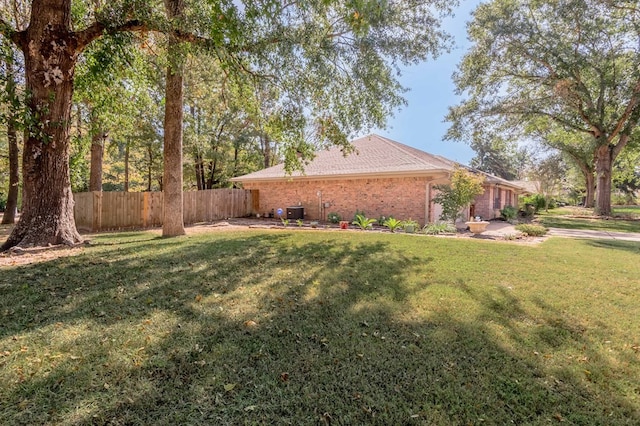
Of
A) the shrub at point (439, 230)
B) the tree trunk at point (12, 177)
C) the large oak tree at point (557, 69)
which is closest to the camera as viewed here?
the shrub at point (439, 230)

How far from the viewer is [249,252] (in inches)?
267

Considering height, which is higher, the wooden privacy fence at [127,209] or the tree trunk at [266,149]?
the tree trunk at [266,149]

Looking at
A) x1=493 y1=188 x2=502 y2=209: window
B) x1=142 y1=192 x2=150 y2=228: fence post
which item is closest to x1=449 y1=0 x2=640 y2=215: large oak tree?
x1=493 y1=188 x2=502 y2=209: window

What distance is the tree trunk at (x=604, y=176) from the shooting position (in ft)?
64.5

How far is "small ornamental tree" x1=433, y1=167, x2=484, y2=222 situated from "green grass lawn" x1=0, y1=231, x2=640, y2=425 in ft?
22.2

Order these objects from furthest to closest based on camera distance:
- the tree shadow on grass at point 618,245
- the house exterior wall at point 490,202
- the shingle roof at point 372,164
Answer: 1. the house exterior wall at point 490,202
2. the shingle roof at point 372,164
3. the tree shadow on grass at point 618,245

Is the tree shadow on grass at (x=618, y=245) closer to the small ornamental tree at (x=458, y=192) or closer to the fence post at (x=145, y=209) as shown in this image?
the small ornamental tree at (x=458, y=192)

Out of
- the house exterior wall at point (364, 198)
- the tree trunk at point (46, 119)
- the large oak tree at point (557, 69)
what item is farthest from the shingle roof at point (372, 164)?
the tree trunk at point (46, 119)

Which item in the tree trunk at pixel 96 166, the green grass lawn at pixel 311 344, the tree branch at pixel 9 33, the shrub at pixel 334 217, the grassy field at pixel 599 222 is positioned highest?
the tree branch at pixel 9 33

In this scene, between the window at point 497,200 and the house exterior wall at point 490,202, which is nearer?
the house exterior wall at point 490,202

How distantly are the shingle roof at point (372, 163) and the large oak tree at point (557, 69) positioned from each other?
554 centimetres

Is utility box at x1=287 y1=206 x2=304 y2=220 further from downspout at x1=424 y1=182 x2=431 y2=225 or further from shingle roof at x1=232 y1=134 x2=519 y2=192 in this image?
downspout at x1=424 y1=182 x2=431 y2=225

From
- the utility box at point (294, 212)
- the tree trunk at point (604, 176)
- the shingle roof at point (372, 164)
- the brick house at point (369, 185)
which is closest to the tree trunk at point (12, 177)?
the brick house at point (369, 185)

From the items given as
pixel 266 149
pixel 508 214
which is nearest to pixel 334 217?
pixel 508 214
